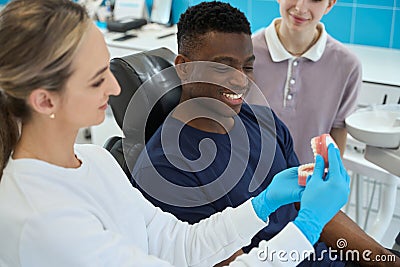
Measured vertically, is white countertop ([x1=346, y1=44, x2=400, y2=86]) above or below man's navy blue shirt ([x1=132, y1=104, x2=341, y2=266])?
below

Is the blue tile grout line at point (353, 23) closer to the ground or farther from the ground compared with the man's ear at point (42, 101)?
closer to the ground

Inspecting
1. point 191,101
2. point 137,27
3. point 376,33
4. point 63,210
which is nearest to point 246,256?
point 63,210

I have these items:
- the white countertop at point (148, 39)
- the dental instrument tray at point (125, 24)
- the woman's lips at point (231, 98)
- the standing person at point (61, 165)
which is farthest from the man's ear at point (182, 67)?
the dental instrument tray at point (125, 24)

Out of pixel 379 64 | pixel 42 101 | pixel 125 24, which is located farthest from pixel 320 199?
pixel 125 24

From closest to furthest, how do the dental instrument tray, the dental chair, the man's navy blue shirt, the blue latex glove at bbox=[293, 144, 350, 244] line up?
the blue latex glove at bbox=[293, 144, 350, 244] → the man's navy blue shirt → the dental chair → the dental instrument tray

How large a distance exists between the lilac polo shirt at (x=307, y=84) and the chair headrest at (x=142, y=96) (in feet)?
1.69

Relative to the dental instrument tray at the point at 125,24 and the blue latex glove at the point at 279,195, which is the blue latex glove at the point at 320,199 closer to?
the blue latex glove at the point at 279,195

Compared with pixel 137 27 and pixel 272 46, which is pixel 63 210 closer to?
pixel 272 46

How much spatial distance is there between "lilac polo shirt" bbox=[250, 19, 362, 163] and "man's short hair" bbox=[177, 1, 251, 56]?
0.54 meters

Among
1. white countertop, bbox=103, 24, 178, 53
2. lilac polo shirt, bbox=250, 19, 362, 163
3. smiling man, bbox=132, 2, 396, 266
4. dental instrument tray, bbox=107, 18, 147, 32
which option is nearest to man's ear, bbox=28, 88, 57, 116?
smiling man, bbox=132, 2, 396, 266

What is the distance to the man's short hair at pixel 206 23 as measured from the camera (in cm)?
125

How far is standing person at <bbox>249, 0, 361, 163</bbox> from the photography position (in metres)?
1.82

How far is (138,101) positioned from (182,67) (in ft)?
0.49

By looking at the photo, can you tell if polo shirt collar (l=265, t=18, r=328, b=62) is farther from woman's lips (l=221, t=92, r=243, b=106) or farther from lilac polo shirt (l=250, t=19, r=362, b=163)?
woman's lips (l=221, t=92, r=243, b=106)
